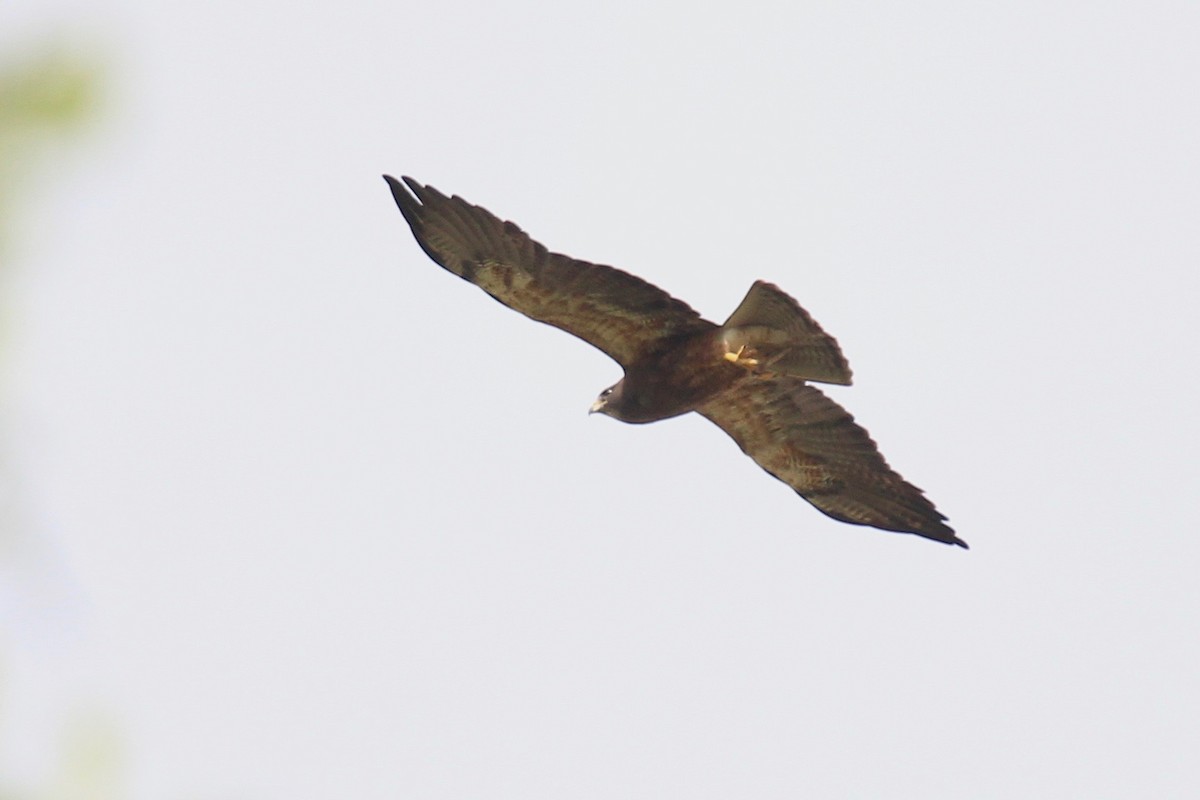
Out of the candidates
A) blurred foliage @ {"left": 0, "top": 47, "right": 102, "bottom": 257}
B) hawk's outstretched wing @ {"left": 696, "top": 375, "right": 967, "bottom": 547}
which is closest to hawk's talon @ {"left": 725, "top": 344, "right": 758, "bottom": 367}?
hawk's outstretched wing @ {"left": 696, "top": 375, "right": 967, "bottom": 547}

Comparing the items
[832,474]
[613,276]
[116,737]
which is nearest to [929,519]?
[832,474]

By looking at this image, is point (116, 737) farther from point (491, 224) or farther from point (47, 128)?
point (491, 224)

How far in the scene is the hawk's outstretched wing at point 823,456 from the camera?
957 centimetres

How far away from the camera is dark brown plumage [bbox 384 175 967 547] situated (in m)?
8.45

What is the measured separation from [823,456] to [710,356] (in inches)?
55.2

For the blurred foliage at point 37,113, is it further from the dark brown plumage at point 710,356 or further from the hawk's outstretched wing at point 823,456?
the hawk's outstretched wing at point 823,456

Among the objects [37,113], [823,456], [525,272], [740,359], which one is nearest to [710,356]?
[740,359]

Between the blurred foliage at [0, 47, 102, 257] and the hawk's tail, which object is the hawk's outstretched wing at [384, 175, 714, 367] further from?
the blurred foliage at [0, 47, 102, 257]

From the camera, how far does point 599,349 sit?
9.09 meters

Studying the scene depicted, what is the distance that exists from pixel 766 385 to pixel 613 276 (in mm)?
1398

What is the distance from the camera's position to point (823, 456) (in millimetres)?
9758

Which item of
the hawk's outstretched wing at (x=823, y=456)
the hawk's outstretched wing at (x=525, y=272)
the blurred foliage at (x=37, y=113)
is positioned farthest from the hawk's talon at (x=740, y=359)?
the blurred foliage at (x=37, y=113)

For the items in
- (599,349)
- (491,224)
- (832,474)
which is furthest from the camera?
(832,474)

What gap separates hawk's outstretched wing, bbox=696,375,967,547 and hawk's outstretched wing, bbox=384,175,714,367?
1.00m
